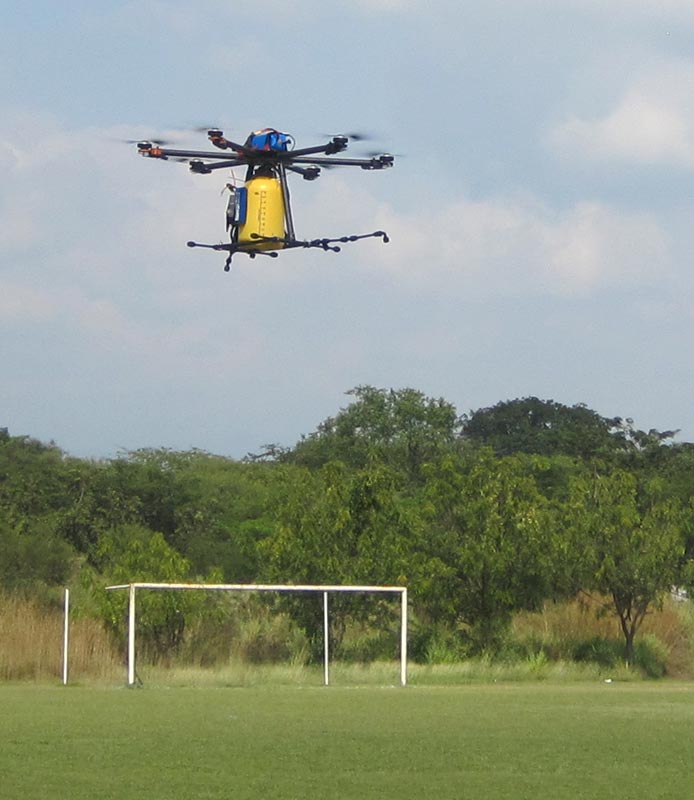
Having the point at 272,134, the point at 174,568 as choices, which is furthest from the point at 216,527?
the point at 272,134

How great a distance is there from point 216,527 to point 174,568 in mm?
23965

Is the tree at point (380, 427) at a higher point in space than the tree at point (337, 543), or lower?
higher

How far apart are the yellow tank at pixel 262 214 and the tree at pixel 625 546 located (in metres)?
11.8

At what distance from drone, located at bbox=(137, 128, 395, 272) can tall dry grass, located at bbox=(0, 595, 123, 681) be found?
934cm

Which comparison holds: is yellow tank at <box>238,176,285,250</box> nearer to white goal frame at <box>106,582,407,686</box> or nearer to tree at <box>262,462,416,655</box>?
white goal frame at <box>106,582,407,686</box>

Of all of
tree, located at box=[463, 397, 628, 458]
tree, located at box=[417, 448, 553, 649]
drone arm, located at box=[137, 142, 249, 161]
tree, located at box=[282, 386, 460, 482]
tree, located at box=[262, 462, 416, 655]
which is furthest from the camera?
tree, located at box=[463, 397, 628, 458]

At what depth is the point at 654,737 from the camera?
15750 millimetres

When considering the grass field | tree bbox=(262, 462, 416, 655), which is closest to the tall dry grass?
tree bbox=(262, 462, 416, 655)

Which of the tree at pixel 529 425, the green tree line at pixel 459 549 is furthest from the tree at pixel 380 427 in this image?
the green tree line at pixel 459 549

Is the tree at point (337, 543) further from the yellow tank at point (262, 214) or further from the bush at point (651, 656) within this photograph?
the yellow tank at point (262, 214)

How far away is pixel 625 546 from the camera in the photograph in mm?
31312

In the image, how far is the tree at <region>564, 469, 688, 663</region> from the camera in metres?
31.2

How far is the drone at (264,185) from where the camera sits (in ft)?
74.6

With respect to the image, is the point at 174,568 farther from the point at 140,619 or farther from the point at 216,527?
the point at 216,527
